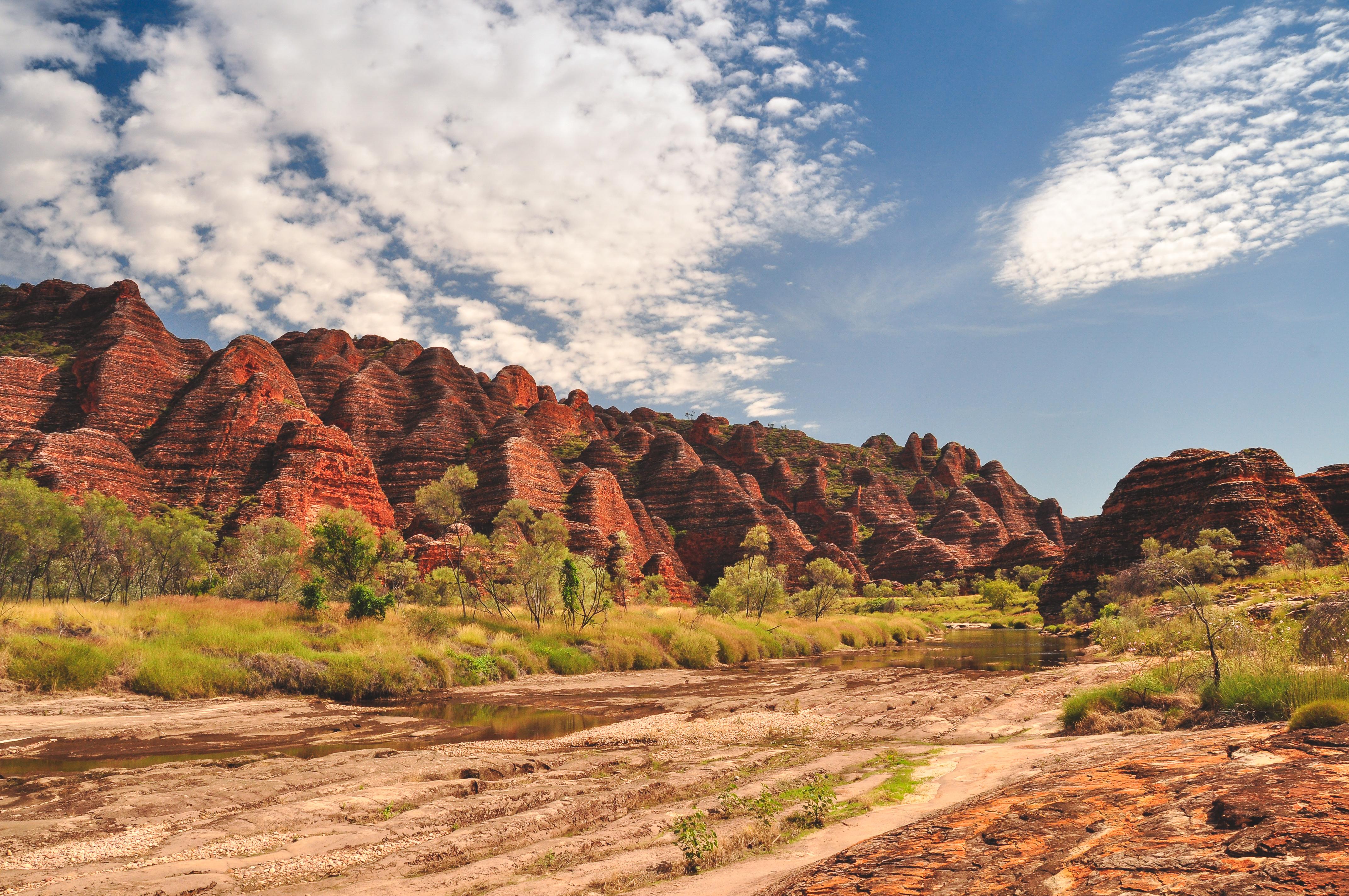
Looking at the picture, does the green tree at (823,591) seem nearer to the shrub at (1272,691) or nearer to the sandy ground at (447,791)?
the sandy ground at (447,791)

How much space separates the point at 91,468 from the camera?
184 ft

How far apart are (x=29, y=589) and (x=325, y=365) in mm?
86658

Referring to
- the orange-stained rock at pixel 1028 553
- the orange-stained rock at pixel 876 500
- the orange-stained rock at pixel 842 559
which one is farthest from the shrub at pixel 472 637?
the orange-stained rock at pixel 876 500

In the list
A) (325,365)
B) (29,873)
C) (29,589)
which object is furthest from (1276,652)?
(325,365)

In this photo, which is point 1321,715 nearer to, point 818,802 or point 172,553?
point 818,802

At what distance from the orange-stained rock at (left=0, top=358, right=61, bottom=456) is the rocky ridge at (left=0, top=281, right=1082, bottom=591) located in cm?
23

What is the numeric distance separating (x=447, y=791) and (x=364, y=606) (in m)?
21.8

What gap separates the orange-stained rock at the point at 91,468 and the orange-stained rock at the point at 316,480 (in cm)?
1023

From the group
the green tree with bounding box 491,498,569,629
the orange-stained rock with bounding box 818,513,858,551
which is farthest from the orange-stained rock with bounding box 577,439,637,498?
the green tree with bounding box 491,498,569,629

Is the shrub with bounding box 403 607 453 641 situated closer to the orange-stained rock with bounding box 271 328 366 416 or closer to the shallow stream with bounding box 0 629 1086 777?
the shallow stream with bounding box 0 629 1086 777

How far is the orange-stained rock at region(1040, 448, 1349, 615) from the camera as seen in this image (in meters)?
52.7

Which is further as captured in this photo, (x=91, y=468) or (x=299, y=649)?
(x=91, y=468)

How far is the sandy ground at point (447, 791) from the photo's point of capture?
7.36m

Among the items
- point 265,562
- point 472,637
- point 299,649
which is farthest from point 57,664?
point 265,562
